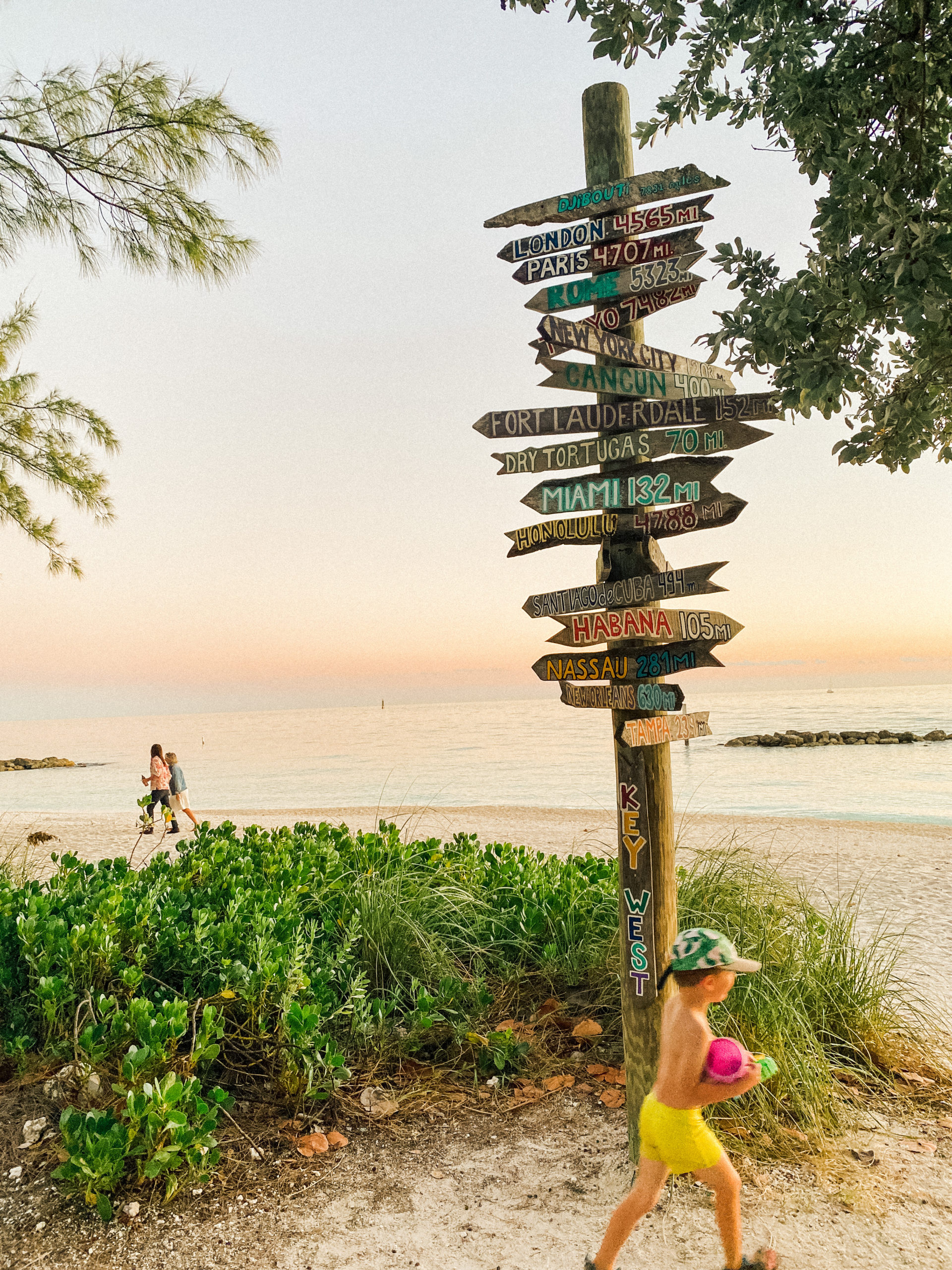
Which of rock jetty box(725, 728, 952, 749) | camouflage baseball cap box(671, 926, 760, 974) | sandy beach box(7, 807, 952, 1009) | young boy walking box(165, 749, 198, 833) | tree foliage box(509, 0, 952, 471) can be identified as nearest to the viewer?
camouflage baseball cap box(671, 926, 760, 974)

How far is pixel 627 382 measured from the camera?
3.56m

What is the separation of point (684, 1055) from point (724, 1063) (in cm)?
11

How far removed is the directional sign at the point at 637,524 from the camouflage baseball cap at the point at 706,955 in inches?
68.1

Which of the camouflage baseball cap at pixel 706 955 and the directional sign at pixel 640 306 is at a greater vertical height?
the directional sign at pixel 640 306

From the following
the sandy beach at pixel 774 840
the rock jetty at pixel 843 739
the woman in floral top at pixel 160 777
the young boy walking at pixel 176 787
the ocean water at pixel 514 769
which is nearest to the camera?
the sandy beach at pixel 774 840

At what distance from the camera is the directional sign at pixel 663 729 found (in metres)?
3.27

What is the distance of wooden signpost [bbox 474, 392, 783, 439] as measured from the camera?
348 centimetres

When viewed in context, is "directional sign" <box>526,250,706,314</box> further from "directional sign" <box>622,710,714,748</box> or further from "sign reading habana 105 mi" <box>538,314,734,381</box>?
"directional sign" <box>622,710,714,748</box>

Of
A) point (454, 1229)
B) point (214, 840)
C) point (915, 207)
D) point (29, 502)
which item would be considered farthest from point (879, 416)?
point (29, 502)

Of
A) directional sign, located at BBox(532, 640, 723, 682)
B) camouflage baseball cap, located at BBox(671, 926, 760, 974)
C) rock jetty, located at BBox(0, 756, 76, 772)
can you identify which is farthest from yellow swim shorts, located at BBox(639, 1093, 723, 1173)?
rock jetty, located at BBox(0, 756, 76, 772)

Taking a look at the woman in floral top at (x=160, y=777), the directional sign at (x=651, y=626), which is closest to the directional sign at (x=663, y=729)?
the directional sign at (x=651, y=626)

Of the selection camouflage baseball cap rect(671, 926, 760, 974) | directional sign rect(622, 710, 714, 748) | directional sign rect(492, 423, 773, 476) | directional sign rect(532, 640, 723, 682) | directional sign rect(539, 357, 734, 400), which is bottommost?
camouflage baseball cap rect(671, 926, 760, 974)

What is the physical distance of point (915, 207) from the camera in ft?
10.4

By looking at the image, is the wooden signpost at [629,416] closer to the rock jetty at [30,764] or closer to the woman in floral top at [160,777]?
the woman in floral top at [160,777]
